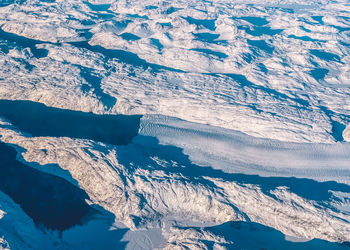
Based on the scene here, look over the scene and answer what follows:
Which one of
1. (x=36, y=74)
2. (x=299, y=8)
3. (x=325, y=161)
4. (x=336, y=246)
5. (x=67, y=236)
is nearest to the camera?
(x=67, y=236)

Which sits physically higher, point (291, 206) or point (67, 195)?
point (291, 206)

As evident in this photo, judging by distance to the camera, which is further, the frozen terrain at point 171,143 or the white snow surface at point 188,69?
the white snow surface at point 188,69

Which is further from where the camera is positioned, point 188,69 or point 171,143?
point 188,69

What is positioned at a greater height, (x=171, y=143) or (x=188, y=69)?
(x=188, y=69)

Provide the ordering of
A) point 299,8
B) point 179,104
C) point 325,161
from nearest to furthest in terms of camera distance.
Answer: point 325,161 < point 179,104 < point 299,8

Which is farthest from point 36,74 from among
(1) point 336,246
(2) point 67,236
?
(1) point 336,246

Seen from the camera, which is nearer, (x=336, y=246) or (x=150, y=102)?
(x=336, y=246)

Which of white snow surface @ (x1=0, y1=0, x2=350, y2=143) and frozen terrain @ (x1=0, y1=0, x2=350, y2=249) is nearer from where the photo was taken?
frozen terrain @ (x1=0, y1=0, x2=350, y2=249)

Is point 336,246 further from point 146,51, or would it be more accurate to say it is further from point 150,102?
point 146,51
